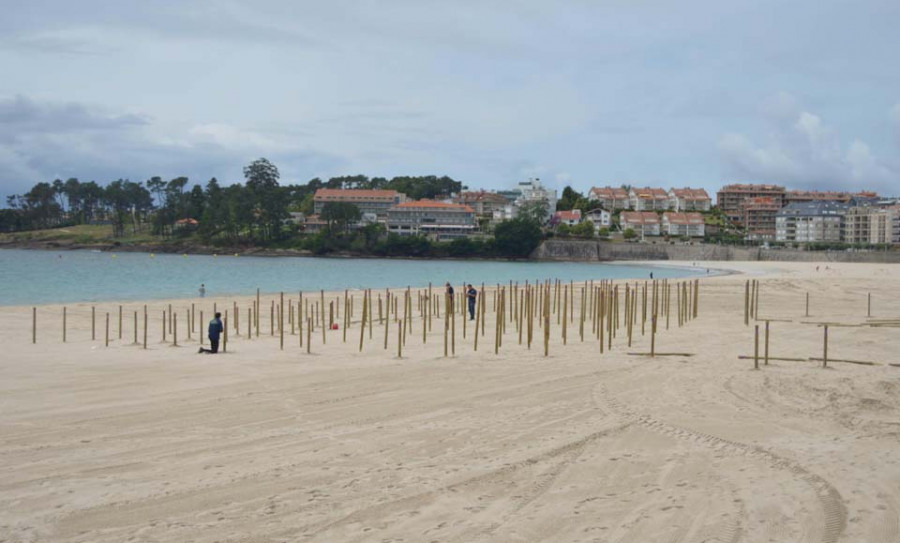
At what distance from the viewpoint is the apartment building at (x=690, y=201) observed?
140m

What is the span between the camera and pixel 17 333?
759 inches

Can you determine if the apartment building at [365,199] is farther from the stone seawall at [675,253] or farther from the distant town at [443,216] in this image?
the stone seawall at [675,253]

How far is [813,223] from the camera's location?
120438 mm

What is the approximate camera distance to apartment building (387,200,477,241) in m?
114

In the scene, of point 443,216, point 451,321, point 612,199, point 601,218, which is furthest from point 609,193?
point 451,321

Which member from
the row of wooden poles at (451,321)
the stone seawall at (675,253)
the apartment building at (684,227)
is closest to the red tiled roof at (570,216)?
the apartment building at (684,227)

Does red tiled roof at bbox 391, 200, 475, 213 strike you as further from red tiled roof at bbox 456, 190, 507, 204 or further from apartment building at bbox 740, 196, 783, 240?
apartment building at bbox 740, 196, 783, 240

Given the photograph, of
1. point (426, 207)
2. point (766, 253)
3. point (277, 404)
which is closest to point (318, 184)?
point (426, 207)

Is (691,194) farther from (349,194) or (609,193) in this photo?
(349,194)

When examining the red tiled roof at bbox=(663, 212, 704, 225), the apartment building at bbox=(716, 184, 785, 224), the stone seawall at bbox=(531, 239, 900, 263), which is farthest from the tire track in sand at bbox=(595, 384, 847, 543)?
the apartment building at bbox=(716, 184, 785, 224)

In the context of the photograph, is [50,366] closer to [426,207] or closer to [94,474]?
[94,474]

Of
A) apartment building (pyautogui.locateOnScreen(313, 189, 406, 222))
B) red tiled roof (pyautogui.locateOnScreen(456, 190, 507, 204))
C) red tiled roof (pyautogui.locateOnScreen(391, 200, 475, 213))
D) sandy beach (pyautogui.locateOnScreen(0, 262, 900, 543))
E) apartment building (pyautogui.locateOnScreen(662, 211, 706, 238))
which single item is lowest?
sandy beach (pyautogui.locateOnScreen(0, 262, 900, 543))

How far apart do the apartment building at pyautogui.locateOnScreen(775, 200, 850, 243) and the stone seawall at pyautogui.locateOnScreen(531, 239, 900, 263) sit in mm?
33628

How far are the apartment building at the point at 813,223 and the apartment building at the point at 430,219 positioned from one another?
170 feet
